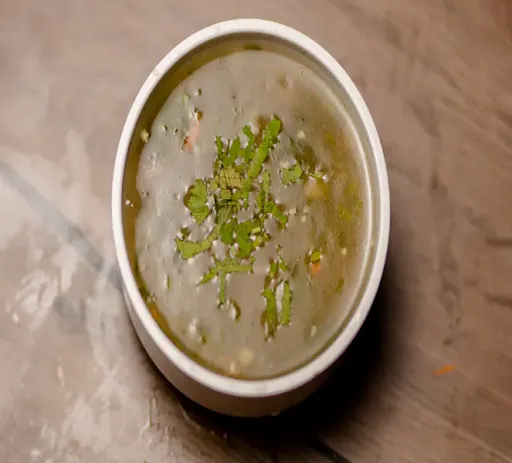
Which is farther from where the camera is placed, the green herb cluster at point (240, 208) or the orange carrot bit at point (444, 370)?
the orange carrot bit at point (444, 370)

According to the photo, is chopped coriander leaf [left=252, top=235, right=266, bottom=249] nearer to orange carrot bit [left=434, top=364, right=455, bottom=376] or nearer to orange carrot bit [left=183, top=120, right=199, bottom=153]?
orange carrot bit [left=183, top=120, right=199, bottom=153]

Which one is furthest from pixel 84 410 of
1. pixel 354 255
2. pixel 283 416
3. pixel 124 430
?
pixel 354 255

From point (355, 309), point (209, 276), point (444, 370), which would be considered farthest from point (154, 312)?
point (444, 370)

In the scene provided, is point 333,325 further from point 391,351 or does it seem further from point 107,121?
point 107,121

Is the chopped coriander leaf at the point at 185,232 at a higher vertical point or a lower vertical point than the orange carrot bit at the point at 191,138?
lower

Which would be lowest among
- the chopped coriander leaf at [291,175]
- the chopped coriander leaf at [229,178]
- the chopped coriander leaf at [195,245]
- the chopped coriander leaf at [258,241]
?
the chopped coriander leaf at [195,245]

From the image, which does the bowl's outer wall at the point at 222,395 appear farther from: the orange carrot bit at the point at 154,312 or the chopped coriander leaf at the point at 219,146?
the chopped coriander leaf at the point at 219,146

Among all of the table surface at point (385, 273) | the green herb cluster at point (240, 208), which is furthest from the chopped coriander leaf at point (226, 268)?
the table surface at point (385, 273)

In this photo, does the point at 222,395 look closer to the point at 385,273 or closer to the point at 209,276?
the point at 209,276
